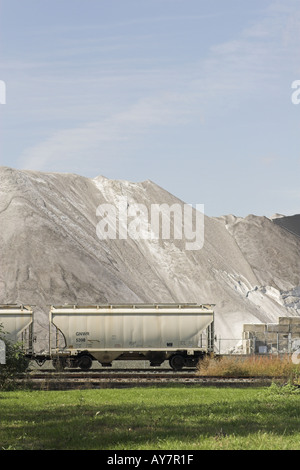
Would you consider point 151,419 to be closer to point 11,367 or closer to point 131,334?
point 11,367

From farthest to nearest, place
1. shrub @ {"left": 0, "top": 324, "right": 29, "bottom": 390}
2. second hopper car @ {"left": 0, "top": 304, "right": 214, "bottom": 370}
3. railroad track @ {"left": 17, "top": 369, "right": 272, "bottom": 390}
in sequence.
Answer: second hopper car @ {"left": 0, "top": 304, "right": 214, "bottom": 370}
railroad track @ {"left": 17, "top": 369, "right": 272, "bottom": 390}
shrub @ {"left": 0, "top": 324, "right": 29, "bottom": 390}

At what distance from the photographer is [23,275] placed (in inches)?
2437

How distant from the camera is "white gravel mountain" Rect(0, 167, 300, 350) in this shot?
62.8m

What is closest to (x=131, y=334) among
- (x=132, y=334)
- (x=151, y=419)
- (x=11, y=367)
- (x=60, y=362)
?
(x=132, y=334)

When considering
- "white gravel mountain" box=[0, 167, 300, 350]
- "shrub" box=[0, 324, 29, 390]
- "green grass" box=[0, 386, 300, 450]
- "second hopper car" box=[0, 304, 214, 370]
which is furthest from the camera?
"white gravel mountain" box=[0, 167, 300, 350]

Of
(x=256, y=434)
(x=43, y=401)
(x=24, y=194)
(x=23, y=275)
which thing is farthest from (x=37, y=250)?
(x=256, y=434)

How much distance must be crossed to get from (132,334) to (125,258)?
129ft

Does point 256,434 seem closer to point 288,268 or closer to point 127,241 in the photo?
point 127,241

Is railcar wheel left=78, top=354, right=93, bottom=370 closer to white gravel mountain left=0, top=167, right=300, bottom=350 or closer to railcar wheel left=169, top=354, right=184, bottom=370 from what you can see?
railcar wheel left=169, top=354, right=184, bottom=370

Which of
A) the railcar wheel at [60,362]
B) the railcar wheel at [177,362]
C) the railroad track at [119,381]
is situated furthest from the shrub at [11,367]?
the railcar wheel at [177,362]

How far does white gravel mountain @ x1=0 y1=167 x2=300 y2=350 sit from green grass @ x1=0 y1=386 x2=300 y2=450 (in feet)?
109

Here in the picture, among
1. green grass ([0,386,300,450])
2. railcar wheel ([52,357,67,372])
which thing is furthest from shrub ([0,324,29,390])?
railcar wheel ([52,357,67,372])

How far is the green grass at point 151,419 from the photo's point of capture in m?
11.9

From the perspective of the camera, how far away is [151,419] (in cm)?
1506
